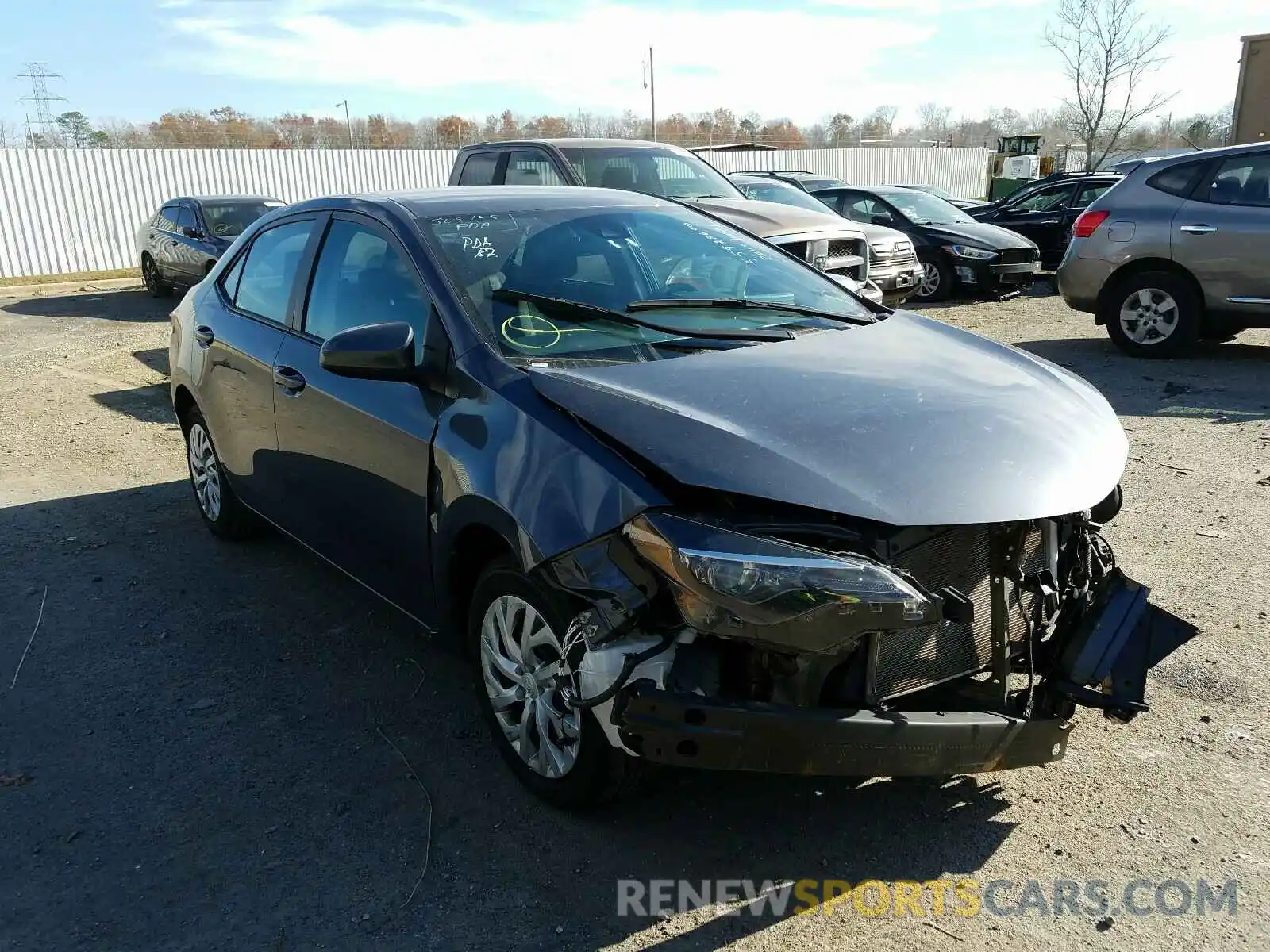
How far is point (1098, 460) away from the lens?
2898mm

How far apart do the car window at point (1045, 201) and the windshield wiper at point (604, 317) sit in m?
14.4

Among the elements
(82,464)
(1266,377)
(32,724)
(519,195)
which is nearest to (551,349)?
(519,195)

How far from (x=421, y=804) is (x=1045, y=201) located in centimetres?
1582

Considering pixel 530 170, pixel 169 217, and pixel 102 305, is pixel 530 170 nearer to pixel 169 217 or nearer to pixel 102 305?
pixel 169 217

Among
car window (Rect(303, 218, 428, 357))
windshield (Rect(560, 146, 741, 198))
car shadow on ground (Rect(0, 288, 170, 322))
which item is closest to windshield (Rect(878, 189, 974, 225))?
windshield (Rect(560, 146, 741, 198))

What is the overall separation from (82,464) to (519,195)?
4.66 m

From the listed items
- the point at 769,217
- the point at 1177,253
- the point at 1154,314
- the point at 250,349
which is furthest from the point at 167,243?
the point at 1177,253

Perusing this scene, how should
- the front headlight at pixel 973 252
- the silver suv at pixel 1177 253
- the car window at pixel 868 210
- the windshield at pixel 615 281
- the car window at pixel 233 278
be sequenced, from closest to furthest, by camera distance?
the windshield at pixel 615 281, the car window at pixel 233 278, the silver suv at pixel 1177 253, the front headlight at pixel 973 252, the car window at pixel 868 210

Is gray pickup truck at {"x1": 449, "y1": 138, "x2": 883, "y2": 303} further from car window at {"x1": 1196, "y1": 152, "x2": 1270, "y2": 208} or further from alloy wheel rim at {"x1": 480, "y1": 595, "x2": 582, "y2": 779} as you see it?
alloy wheel rim at {"x1": 480, "y1": 595, "x2": 582, "y2": 779}

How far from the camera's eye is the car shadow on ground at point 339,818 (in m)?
2.74

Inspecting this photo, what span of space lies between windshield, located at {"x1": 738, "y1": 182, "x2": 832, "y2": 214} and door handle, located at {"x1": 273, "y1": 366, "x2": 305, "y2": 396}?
9.40m

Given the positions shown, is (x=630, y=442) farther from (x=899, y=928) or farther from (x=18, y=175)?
(x=18, y=175)

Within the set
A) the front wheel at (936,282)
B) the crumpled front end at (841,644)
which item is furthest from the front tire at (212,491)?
the front wheel at (936,282)

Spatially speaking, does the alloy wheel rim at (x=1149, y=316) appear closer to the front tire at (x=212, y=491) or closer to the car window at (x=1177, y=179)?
the car window at (x=1177, y=179)
